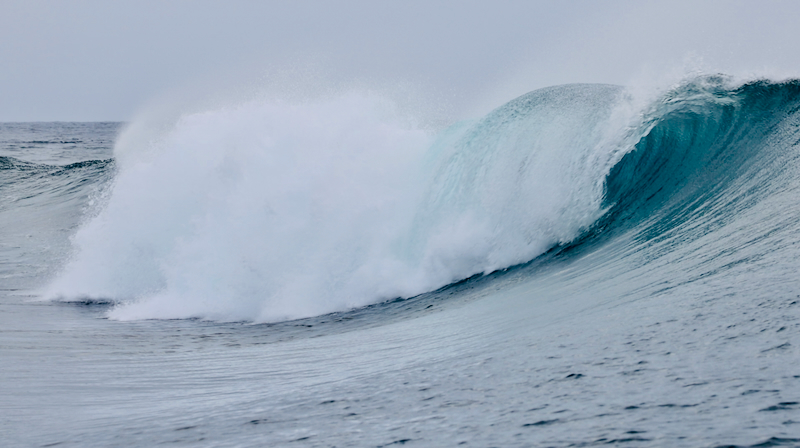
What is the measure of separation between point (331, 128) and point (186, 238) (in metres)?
2.69

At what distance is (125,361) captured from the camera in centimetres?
540

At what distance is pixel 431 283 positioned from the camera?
7520mm

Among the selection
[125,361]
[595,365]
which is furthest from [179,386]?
[595,365]

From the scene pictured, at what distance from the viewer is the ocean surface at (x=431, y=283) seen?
2.93m

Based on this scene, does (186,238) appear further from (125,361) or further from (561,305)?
(561,305)

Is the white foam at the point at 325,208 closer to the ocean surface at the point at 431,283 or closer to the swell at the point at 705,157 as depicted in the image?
the ocean surface at the point at 431,283

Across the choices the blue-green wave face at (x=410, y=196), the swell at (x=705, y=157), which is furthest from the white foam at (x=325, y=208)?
the swell at (x=705, y=157)

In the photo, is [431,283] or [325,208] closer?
[431,283]

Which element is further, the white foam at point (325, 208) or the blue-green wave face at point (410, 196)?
the white foam at point (325, 208)

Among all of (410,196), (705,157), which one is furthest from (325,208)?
(705,157)

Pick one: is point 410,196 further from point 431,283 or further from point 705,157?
point 705,157

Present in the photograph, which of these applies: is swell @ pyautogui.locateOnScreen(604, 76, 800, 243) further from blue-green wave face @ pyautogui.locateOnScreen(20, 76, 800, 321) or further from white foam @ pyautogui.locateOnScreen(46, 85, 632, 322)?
white foam @ pyautogui.locateOnScreen(46, 85, 632, 322)

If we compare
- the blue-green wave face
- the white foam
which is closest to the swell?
the blue-green wave face

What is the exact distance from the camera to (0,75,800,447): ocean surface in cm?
293
